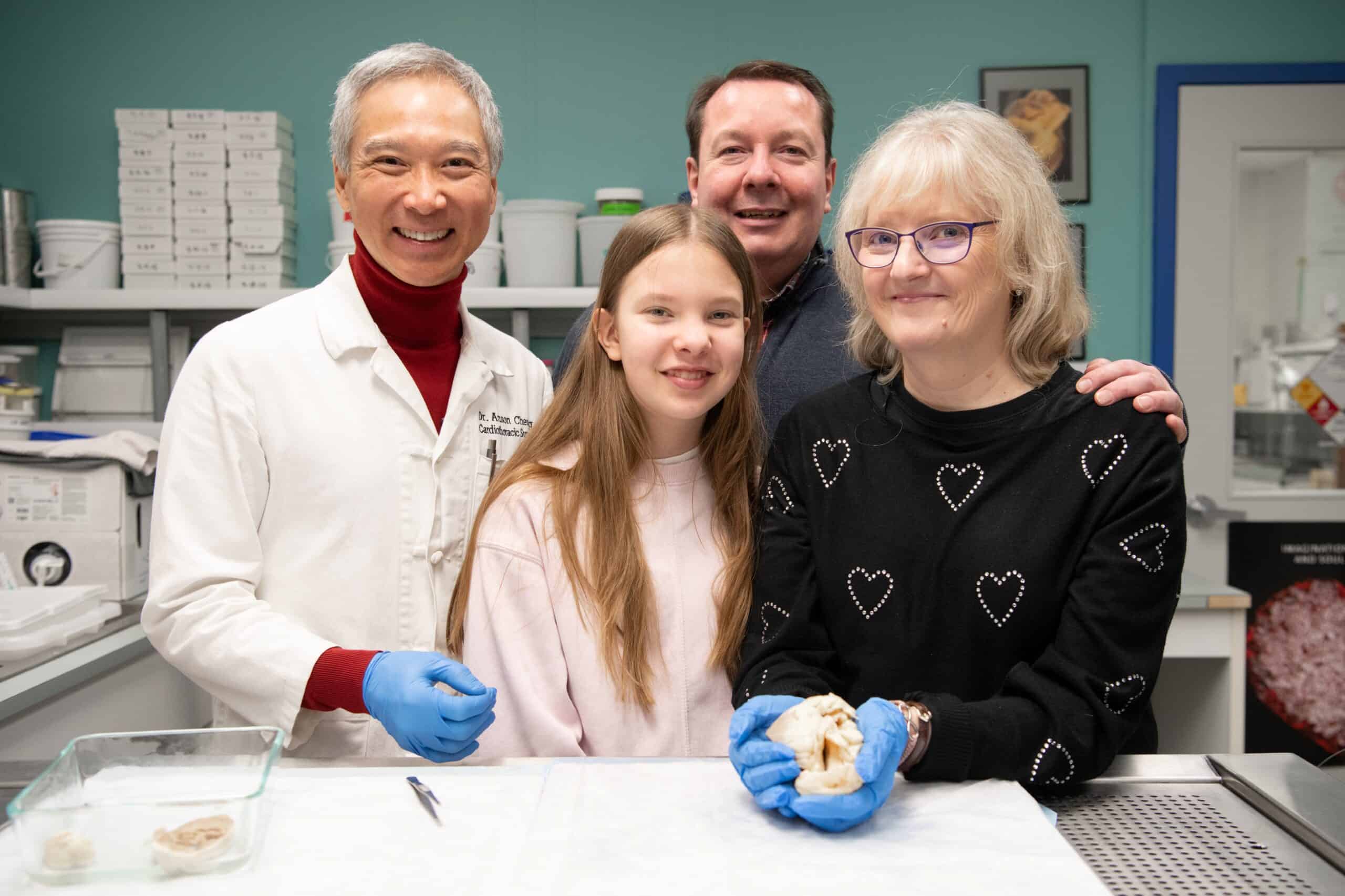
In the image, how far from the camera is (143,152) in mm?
2992

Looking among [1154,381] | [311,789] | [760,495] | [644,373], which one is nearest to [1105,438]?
[1154,381]

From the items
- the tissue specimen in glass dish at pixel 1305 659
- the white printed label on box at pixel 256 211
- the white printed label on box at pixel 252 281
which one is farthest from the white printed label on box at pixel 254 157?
the tissue specimen in glass dish at pixel 1305 659

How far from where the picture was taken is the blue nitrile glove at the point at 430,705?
117 cm

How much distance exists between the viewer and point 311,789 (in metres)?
1.01

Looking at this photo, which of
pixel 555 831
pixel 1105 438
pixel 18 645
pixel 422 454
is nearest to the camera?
pixel 555 831

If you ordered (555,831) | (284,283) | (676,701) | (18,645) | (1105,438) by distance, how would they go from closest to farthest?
1. (555,831)
2. (1105,438)
3. (676,701)
4. (18,645)
5. (284,283)

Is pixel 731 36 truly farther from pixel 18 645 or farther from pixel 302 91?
pixel 18 645

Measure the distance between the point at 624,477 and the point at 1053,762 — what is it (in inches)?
27.0

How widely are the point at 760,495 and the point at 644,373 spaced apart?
9.5 inches

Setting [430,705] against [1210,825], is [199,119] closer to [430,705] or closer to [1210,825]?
[430,705]

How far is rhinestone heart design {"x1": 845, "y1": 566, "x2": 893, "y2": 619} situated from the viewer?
1.24m

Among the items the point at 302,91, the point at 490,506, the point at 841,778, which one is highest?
the point at 302,91

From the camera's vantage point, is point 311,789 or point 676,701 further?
point 676,701

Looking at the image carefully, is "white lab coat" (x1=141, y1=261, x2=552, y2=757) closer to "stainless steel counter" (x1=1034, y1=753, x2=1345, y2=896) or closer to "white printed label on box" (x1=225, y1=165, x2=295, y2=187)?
"stainless steel counter" (x1=1034, y1=753, x2=1345, y2=896)
